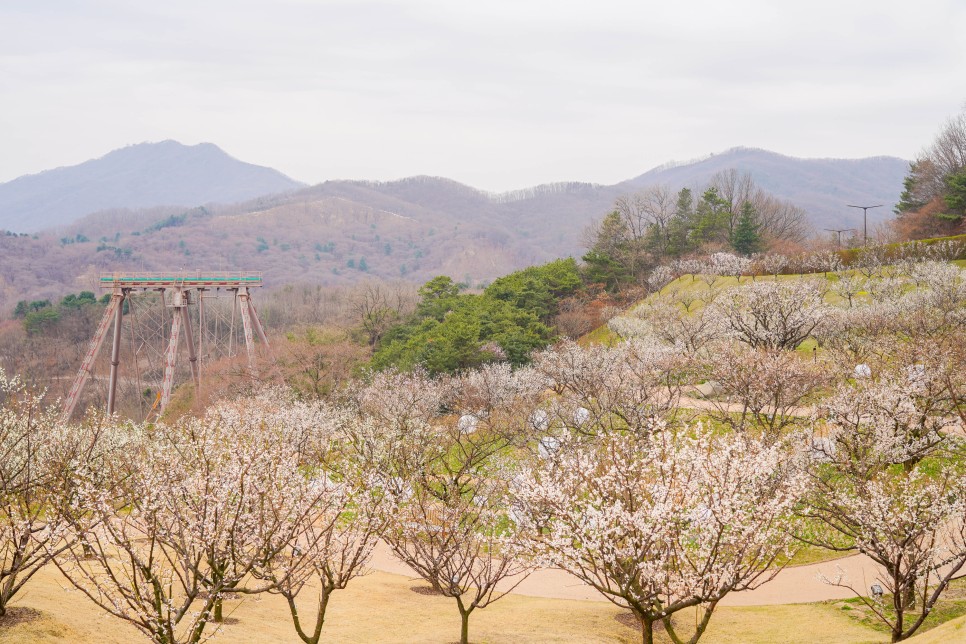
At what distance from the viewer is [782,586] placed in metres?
18.8

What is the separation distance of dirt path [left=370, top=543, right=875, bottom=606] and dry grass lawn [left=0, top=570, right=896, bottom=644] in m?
0.70

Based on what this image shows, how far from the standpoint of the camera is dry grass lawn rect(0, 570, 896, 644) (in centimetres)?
1251

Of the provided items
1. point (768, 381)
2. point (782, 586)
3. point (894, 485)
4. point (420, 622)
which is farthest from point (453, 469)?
point (894, 485)

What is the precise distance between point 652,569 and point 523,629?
17.0ft

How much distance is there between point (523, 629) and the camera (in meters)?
15.2

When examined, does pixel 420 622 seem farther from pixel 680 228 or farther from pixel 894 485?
pixel 680 228

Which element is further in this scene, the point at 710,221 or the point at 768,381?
the point at 710,221

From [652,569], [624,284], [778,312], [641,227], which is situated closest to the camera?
[652,569]

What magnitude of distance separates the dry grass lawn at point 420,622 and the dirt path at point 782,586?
700 mm

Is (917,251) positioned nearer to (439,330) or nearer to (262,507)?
(439,330)

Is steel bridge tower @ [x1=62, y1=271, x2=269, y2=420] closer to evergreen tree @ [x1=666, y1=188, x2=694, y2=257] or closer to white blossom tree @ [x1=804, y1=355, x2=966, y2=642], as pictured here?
white blossom tree @ [x1=804, y1=355, x2=966, y2=642]

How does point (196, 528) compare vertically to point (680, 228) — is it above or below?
below

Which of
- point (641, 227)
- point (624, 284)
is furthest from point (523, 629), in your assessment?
point (641, 227)

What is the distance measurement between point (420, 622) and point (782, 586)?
908 cm
